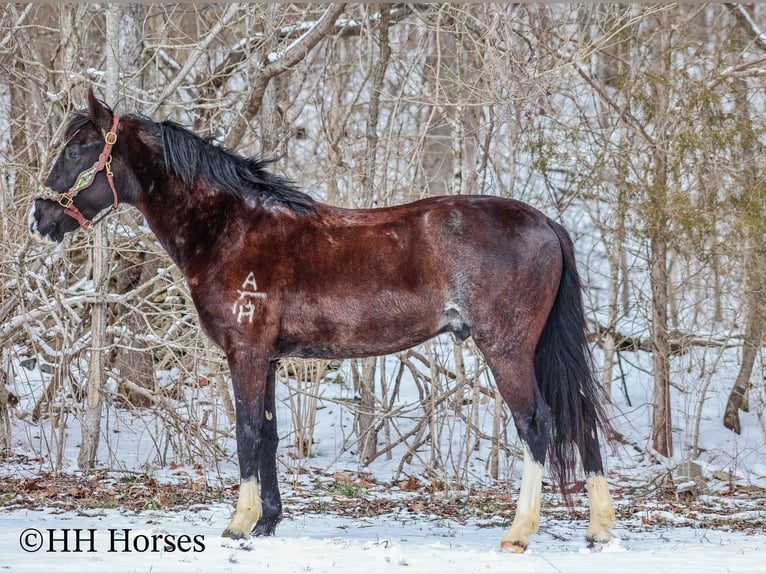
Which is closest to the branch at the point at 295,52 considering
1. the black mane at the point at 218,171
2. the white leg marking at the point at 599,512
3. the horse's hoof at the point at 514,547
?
the black mane at the point at 218,171

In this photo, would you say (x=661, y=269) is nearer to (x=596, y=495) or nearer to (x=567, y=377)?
(x=567, y=377)

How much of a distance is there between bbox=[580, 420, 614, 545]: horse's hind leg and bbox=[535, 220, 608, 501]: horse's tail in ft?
0.04

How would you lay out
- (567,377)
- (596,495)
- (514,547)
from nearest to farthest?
(514,547) < (596,495) < (567,377)

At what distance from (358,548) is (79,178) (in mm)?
2813

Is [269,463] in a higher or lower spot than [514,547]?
higher

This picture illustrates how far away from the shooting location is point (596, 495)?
5023mm

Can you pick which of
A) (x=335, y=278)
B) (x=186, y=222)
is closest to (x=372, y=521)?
(x=335, y=278)

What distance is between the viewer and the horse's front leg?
501 centimetres

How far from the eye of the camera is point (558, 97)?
1109 centimetres

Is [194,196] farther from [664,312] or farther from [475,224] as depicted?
[664,312]

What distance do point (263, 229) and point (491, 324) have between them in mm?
1518

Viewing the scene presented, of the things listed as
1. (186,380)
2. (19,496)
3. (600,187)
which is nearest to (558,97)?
(600,187)

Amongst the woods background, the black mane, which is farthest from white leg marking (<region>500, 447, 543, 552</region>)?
the woods background

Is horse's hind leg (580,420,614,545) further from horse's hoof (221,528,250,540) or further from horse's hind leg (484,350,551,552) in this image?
horse's hoof (221,528,250,540)
